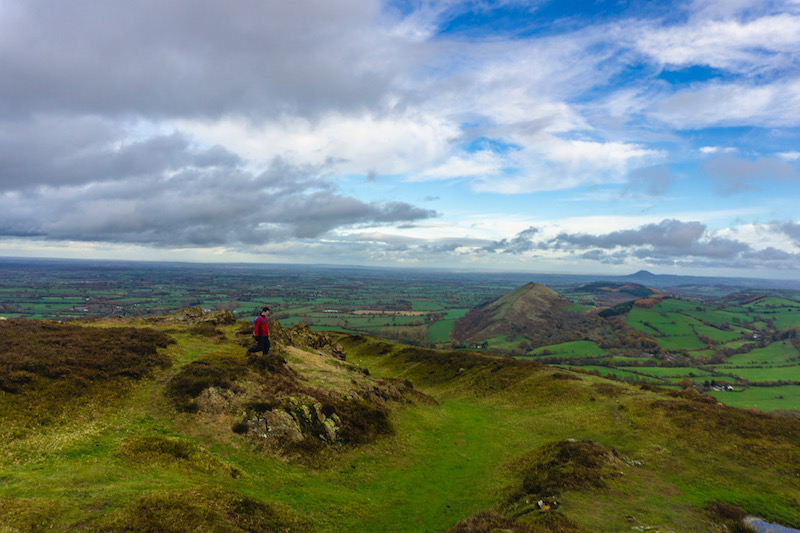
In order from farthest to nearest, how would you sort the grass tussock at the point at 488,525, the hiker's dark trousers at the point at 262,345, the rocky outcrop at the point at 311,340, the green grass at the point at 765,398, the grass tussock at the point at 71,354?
the green grass at the point at 765,398 → the rocky outcrop at the point at 311,340 → the hiker's dark trousers at the point at 262,345 → the grass tussock at the point at 71,354 → the grass tussock at the point at 488,525

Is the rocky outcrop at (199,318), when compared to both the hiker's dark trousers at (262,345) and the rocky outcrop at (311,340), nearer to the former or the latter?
the rocky outcrop at (311,340)

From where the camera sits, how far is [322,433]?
28562mm

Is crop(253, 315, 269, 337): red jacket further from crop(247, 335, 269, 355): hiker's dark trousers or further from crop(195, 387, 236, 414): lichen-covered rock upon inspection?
crop(195, 387, 236, 414): lichen-covered rock

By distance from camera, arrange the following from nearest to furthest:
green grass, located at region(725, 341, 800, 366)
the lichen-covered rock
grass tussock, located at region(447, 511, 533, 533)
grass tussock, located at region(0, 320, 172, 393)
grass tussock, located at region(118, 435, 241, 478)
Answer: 1. grass tussock, located at region(447, 511, 533, 533)
2. grass tussock, located at region(118, 435, 241, 478)
3. grass tussock, located at region(0, 320, 172, 393)
4. the lichen-covered rock
5. green grass, located at region(725, 341, 800, 366)

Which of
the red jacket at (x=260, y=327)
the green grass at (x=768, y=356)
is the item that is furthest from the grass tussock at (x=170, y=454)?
the green grass at (x=768, y=356)

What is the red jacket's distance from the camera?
34.5 m

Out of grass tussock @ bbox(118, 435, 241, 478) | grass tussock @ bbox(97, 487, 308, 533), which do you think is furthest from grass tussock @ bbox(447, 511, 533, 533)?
grass tussock @ bbox(118, 435, 241, 478)

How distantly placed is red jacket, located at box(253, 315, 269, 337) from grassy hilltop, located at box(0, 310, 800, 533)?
3.57 m

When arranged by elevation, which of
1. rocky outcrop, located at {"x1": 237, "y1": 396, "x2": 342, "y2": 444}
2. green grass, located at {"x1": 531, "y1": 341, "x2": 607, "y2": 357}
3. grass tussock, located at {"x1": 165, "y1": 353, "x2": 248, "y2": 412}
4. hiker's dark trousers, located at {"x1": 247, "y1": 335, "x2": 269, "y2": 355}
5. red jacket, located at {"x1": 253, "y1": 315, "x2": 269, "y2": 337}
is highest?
red jacket, located at {"x1": 253, "y1": 315, "x2": 269, "y2": 337}

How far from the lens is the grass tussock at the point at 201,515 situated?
12.0m

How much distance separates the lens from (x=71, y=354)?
28.2 meters

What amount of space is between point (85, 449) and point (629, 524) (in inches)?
1195

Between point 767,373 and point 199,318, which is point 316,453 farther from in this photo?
point 767,373

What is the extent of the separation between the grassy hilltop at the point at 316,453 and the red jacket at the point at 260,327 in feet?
11.7
